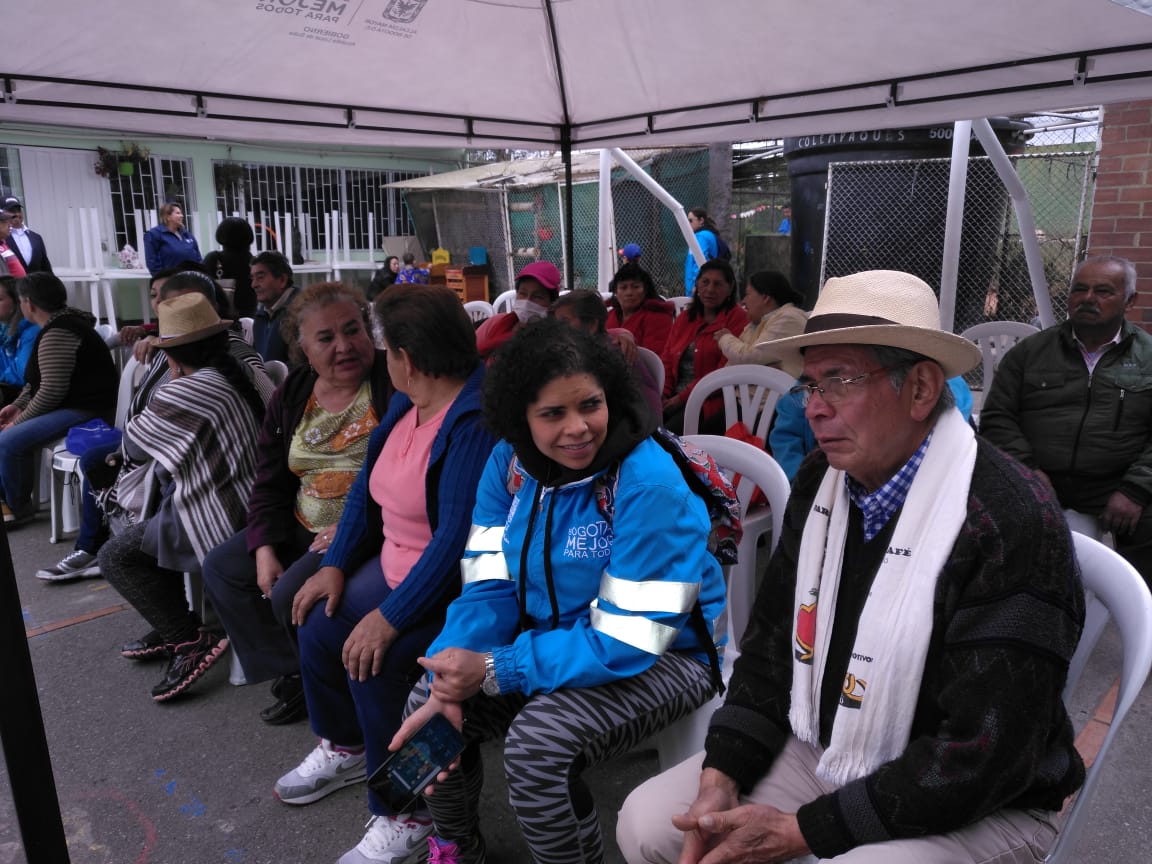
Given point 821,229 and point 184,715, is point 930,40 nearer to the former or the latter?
point 184,715

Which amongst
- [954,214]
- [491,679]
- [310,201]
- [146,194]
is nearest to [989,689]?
[491,679]

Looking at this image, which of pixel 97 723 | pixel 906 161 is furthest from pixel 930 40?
pixel 906 161

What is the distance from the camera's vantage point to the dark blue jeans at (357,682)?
2176 mm

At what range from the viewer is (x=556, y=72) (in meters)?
4.50

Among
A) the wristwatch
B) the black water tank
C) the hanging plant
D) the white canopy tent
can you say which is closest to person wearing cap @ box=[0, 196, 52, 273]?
the white canopy tent

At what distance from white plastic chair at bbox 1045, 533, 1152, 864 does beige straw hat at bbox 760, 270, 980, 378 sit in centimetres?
48

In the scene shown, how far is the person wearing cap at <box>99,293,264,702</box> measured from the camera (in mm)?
3012

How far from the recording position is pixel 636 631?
67.9 inches

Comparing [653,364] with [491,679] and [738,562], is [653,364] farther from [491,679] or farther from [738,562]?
[491,679]

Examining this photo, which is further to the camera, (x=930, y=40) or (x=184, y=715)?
(x=930, y=40)

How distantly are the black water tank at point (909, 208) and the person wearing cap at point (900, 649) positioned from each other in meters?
7.18

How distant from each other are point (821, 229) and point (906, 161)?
164 cm

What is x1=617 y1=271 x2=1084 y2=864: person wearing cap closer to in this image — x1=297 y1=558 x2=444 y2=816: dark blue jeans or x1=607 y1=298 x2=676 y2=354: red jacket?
x1=297 y1=558 x2=444 y2=816: dark blue jeans

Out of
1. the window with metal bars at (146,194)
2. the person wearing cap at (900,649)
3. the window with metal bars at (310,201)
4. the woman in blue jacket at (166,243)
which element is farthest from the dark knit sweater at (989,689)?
the window with metal bars at (310,201)
